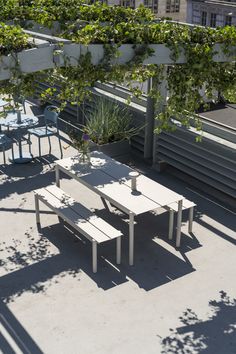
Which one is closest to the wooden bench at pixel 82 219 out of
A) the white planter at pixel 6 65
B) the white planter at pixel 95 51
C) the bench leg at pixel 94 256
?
the bench leg at pixel 94 256

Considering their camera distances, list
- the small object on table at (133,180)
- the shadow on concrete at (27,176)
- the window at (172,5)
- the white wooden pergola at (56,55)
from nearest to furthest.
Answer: the white wooden pergola at (56,55), the small object on table at (133,180), the shadow on concrete at (27,176), the window at (172,5)

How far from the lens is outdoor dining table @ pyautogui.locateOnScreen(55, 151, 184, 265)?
6.04 m

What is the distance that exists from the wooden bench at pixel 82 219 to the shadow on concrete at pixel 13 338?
1164mm

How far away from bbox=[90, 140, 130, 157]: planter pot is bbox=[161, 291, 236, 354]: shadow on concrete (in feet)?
13.1

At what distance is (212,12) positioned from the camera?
3609 centimetres

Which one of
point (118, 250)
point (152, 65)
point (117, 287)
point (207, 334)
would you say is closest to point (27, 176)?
point (118, 250)

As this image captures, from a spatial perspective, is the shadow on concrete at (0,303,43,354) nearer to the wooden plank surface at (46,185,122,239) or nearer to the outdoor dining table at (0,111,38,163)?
the wooden plank surface at (46,185,122,239)

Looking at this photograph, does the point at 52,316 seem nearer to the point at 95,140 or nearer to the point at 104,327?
the point at 104,327

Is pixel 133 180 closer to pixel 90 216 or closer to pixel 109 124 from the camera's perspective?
pixel 90 216

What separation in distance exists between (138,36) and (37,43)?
1162mm

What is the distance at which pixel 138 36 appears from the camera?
5.64m

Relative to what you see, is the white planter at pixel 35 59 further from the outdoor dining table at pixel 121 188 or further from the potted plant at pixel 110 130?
the potted plant at pixel 110 130

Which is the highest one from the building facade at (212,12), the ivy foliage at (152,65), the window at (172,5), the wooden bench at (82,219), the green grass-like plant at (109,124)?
the ivy foliage at (152,65)

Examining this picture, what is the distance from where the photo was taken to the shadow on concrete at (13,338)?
15.8 ft
